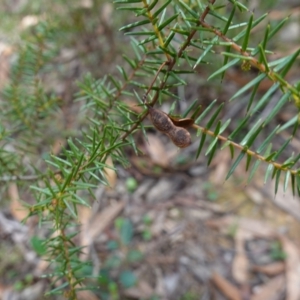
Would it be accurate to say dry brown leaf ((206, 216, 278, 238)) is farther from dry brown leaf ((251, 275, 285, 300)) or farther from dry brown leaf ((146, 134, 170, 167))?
dry brown leaf ((146, 134, 170, 167))

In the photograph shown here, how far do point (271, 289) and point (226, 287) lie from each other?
16 cm

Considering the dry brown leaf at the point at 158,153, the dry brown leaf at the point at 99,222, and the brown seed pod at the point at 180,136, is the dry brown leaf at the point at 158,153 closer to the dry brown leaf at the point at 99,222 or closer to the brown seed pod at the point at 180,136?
the dry brown leaf at the point at 99,222

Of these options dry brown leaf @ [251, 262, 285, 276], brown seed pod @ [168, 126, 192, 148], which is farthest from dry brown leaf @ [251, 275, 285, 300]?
brown seed pod @ [168, 126, 192, 148]

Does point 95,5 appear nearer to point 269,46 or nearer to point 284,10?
point 269,46

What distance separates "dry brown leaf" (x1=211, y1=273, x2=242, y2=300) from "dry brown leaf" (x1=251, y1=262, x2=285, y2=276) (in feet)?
0.39

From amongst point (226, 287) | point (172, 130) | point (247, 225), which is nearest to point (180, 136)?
point (172, 130)

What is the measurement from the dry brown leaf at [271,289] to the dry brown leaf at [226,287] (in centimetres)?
6

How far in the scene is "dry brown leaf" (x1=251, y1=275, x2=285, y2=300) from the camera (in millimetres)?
1410

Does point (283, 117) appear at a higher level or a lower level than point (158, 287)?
higher

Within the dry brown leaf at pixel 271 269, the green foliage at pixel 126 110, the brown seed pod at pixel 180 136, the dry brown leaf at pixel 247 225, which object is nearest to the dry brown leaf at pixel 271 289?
the dry brown leaf at pixel 271 269

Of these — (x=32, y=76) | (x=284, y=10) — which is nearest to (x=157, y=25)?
(x=32, y=76)

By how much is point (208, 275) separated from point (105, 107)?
1.00m

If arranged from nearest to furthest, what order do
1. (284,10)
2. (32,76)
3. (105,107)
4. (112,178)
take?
(105,107) < (32,76) < (112,178) < (284,10)

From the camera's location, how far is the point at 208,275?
57.7 inches
